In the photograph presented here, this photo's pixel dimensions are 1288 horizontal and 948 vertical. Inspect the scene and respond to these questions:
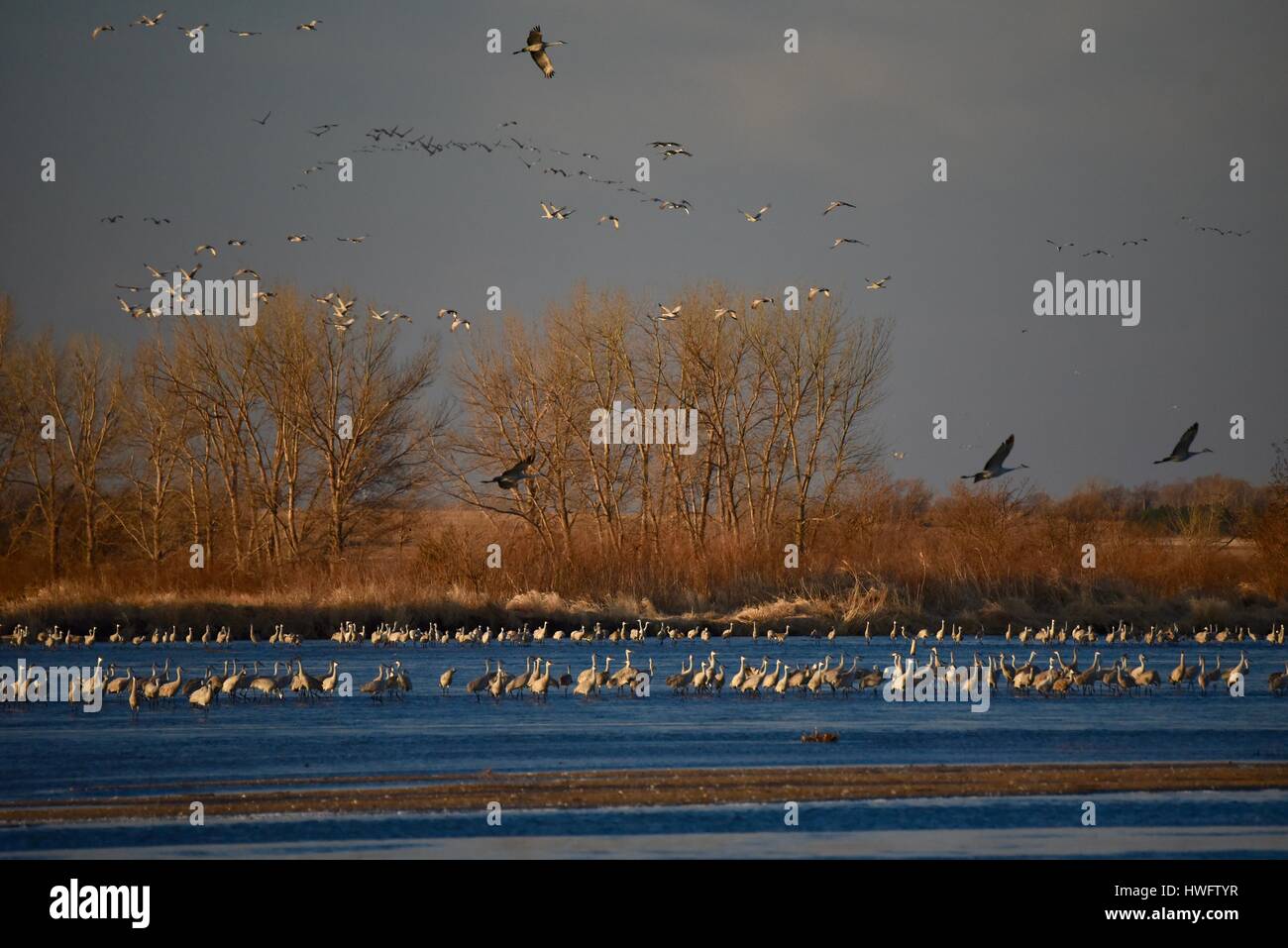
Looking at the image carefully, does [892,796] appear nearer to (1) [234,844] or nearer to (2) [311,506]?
(1) [234,844]

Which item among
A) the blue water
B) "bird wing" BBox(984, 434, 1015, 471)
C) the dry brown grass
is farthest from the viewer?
the dry brown grass

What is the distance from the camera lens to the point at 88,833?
13555 millimetres

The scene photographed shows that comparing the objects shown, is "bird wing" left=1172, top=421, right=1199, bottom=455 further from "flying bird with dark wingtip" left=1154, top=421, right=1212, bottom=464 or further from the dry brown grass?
the dry brown grass

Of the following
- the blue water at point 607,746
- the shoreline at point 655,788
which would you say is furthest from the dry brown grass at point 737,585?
the shoreline at point 655,788

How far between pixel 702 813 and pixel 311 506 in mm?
40110

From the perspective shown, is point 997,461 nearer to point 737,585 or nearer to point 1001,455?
point 1001,455

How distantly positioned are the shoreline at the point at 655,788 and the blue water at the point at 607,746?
15.7 inches

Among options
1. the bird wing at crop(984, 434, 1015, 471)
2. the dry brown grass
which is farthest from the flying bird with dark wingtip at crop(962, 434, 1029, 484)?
the dry brown grass

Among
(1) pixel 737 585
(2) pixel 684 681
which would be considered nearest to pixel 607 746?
(2) pixel 684 681

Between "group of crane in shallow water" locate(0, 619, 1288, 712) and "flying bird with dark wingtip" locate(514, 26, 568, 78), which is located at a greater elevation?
"flying bird with dark wingtip" locate(514, 26, 568, 78)

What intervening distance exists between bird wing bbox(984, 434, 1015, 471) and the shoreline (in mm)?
6288

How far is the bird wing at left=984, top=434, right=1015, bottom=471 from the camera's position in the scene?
2244cm

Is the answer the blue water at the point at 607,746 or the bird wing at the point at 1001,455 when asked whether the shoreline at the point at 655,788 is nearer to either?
the blue water at the point at 607,746
